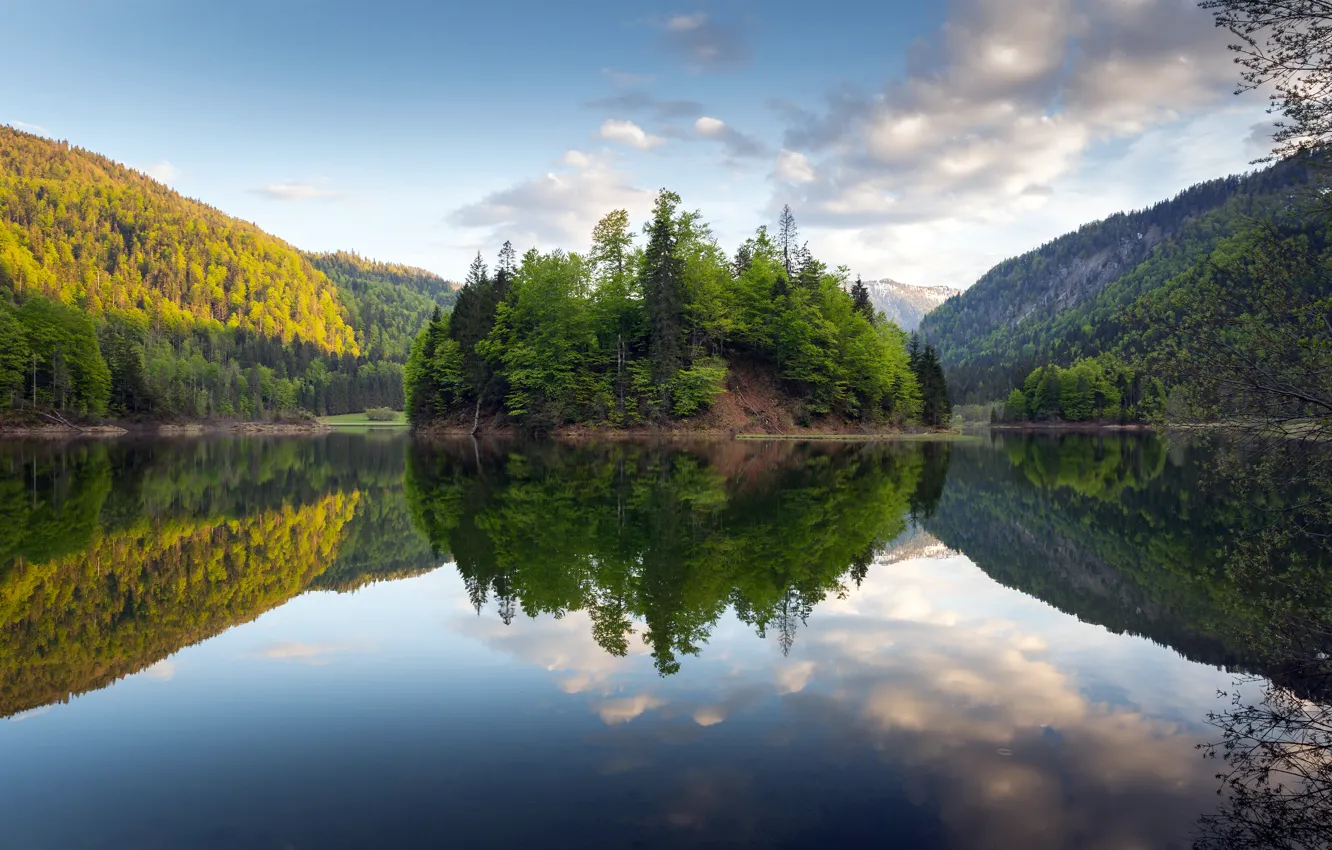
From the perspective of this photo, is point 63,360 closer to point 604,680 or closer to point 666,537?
point 666,537

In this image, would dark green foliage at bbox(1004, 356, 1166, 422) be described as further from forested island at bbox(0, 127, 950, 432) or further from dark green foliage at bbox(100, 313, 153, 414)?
dark green foliage at bbox(100, 313, 153, 414)

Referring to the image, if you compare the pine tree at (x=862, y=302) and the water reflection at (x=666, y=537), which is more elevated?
the pine tree at (x=862, y=302)

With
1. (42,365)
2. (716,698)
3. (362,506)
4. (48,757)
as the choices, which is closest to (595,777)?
(716,698)

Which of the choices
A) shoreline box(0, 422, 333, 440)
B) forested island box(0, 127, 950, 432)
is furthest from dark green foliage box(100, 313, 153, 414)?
shoreline box(0, 422, 333, 440)

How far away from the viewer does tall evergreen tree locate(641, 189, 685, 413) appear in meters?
69.6

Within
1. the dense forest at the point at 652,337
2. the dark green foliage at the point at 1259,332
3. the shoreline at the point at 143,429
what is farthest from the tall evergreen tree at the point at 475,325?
the dark green foliage at the point at 1259,332

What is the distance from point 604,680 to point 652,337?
63230 mm

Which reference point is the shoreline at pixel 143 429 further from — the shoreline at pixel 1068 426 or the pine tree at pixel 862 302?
the shoreline at pixel 1068 426

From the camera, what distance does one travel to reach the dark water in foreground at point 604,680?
Answer: 617 centimetres

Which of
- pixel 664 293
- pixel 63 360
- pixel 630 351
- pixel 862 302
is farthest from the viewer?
pixel 862 302

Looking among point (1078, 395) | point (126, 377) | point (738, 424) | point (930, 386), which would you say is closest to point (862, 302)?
point (930, 386)

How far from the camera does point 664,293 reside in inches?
2726

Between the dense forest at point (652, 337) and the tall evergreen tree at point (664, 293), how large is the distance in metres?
0.13

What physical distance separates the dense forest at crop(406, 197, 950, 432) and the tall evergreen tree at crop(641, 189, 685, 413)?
134 mm
